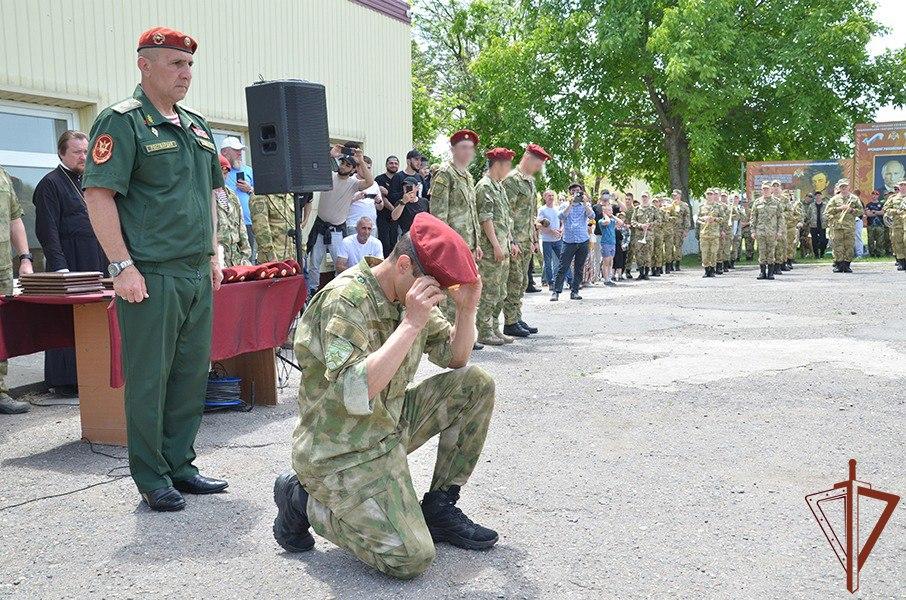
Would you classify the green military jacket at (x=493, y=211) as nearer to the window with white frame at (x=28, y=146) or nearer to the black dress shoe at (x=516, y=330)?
the black dress shoe at (x=516, y=330)

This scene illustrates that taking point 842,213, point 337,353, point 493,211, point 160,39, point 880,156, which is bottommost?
point 337,353

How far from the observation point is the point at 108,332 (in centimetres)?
516

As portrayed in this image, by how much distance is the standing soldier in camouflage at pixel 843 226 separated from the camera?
63.8ft

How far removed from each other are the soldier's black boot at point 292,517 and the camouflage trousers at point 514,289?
6.25 meters

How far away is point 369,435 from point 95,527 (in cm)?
153

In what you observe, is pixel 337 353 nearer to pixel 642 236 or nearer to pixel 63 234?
pixel 63 234

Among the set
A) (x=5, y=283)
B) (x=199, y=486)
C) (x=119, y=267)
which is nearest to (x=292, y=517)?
(x=199, y=486)

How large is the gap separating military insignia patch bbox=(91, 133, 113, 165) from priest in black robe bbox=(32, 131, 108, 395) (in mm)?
3033

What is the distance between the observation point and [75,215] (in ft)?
22.9

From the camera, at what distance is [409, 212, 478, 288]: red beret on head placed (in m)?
3.07

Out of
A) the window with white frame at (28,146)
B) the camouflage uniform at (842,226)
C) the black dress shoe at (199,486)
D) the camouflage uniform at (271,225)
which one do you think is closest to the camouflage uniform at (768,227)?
the camouflage uniform at (842,226)

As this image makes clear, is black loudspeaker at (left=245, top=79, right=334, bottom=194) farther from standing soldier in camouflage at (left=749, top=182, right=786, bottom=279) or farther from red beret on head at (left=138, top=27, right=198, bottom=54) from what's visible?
standing soldier in camouflage at (left=749, top=182, right=786, bottom=279)

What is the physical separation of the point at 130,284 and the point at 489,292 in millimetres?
5425

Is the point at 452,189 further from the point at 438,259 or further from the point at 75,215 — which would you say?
the point at 438,259
